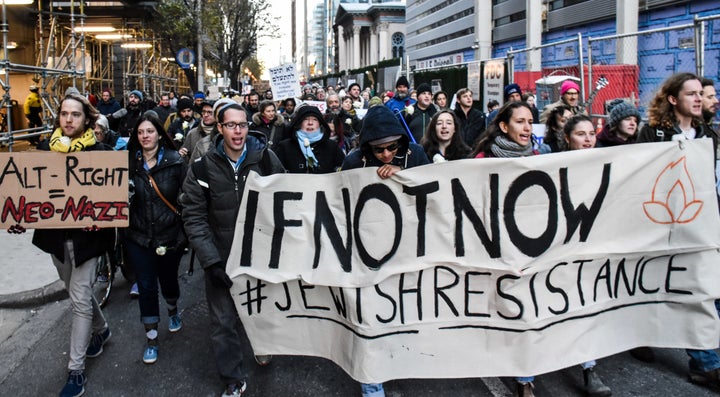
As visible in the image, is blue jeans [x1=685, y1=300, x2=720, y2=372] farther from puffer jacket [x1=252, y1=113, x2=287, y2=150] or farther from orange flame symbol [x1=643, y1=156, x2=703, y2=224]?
puffer jacket [x1=252, y1=113, x2=287, y2=150]

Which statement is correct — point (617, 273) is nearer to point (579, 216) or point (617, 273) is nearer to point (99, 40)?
point (579, 216)

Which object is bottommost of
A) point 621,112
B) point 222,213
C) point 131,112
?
point 222,213

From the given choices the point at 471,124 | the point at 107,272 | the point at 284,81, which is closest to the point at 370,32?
the point at 284,81

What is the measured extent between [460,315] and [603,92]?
28.3 ft

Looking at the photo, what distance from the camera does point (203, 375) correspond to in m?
4.30

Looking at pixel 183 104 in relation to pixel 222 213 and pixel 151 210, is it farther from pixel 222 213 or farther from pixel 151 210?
pixel 222 213

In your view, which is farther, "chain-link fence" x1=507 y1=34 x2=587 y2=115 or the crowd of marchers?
"chain-link fence" x1=507 y1=34 x2=587 y2=115

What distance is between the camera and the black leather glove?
3730 mm

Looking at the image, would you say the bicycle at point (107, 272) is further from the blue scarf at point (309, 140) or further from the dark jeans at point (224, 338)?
the blue scarf at point (309, 140)

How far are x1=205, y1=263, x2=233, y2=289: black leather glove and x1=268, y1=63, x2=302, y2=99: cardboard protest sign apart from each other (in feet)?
24.0

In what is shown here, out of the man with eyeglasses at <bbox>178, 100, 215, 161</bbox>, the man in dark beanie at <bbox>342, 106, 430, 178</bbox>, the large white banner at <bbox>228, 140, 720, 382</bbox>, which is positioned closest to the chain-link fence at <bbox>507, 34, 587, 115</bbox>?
the man with eyeglasses at <bbox>178, 100, 215, 161</bbox>

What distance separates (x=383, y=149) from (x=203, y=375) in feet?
6.89

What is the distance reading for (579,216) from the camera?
3.61 metres

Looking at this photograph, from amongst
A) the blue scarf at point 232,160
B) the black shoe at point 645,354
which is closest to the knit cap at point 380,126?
the blue scarf at point 232,160
